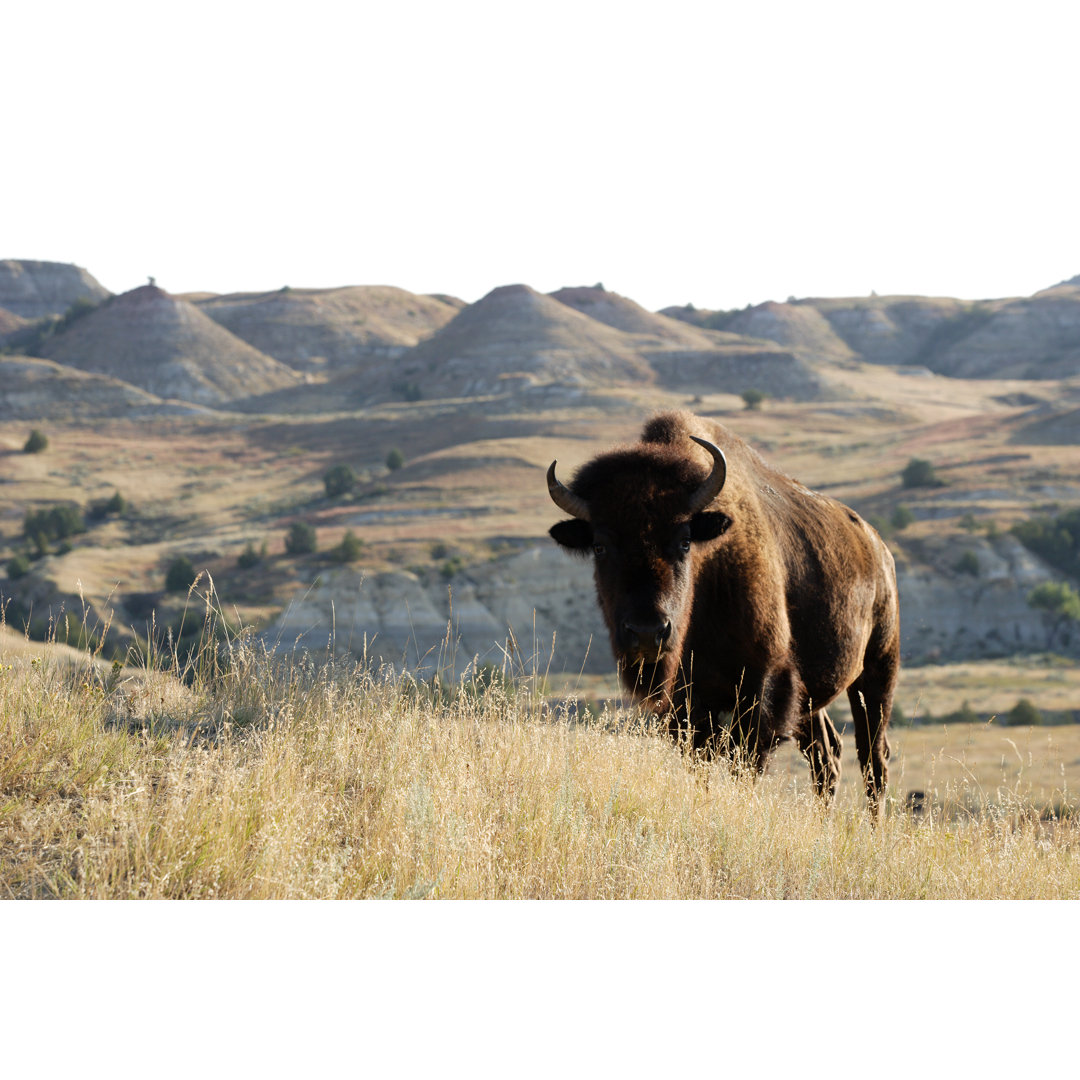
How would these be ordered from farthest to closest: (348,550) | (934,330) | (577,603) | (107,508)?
(934,330) → (107,508) → (348,550) → (577,603)

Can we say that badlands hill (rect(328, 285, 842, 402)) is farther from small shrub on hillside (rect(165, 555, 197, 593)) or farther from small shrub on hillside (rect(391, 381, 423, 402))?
small shrub on hillside (rect(165, 555, 197, 593))

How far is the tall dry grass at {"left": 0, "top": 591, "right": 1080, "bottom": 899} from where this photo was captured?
3992mm

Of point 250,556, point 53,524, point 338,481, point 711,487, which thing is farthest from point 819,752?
point 338,481

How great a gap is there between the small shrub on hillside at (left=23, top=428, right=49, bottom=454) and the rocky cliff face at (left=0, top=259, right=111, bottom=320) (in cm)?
4939

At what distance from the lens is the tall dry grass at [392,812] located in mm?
3992

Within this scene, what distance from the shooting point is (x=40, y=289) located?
5379 inches

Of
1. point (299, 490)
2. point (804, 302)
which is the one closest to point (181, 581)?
point (299, 490)

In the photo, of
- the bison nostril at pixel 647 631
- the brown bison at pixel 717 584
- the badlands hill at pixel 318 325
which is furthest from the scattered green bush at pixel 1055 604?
the badlands hill at pixel 318 325

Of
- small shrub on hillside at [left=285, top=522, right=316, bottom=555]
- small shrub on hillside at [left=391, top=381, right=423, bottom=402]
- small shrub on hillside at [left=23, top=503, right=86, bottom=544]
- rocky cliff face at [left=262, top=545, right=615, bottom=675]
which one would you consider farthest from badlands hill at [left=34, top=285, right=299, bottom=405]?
rocky cliff face at [left=262, top=545, right=615, bottom=675]

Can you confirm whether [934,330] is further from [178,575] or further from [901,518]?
[178,575]

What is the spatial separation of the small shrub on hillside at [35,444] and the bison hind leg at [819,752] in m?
91.0

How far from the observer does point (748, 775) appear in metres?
6.00

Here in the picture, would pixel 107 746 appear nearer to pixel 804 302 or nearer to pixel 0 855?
pixel 0 855

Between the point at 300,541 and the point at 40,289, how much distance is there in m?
91.3
